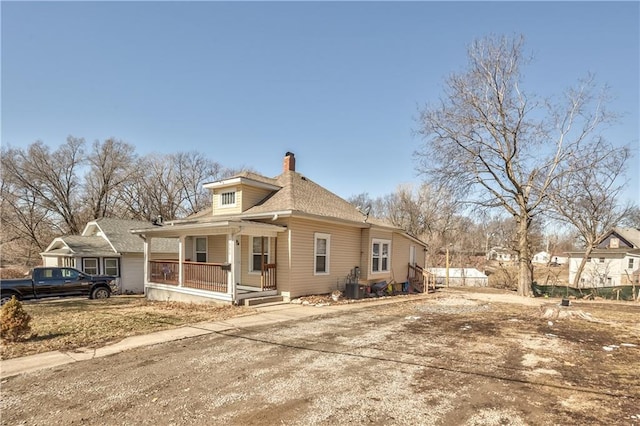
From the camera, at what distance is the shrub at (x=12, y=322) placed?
702 cm

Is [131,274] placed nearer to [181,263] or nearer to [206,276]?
[181,263]

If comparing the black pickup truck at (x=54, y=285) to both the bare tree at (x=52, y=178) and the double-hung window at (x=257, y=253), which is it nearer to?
the double-hung window at (x=257, y=253)

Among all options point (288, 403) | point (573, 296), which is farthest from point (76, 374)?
point (573, 296)

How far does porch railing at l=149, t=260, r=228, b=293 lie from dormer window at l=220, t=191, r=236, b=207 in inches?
133

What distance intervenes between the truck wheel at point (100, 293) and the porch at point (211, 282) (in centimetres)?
392

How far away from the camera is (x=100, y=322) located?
9.46 m

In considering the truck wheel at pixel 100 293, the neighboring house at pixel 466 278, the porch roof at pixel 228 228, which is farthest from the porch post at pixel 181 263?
the neighboring house at pixel 466 278

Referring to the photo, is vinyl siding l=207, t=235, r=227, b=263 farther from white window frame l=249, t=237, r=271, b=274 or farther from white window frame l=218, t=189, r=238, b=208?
white window frame l=218, t=189, r=238, b=208

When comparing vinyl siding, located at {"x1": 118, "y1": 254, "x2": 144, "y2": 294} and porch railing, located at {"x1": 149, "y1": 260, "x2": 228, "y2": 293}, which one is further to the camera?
vinyl siding, located at {"x1": 118, "y1": 254, "x2": 144, "y2": 294}

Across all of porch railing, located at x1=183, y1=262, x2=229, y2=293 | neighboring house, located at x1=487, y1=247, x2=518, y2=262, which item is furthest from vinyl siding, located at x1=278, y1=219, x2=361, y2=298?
neighboring house, located at x1=487, y1=247, x2=518, y2=262

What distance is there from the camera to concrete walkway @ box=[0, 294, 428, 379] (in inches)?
228

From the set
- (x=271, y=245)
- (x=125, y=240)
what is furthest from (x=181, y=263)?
(x=125, y=240)

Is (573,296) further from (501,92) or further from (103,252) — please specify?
(103,252)

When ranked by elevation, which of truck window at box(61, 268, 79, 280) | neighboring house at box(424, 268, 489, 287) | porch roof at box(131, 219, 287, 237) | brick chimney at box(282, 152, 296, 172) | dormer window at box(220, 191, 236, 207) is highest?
brick chimney at box(282, 152, 296, 172)
